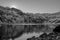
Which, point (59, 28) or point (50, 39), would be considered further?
point (59, 28)

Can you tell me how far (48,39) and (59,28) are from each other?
508 inches

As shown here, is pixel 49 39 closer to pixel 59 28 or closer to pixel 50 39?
pixel 50 39

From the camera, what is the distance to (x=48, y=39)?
46.8 ft

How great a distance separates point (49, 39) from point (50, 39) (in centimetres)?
15

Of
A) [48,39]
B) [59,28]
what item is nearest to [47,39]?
[48,39]

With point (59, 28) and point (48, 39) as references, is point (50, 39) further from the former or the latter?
point (59, 28)

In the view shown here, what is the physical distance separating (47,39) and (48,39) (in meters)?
0.16

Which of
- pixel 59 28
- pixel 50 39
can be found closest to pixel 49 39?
pixel 50 39

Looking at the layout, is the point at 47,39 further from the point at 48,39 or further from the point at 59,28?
the point at 59,28

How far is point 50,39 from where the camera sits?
14.2 meters

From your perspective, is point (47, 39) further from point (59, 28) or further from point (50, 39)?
point (59, 28)

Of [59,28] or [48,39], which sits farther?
[59,28]

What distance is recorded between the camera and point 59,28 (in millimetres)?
25922

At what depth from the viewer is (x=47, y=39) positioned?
14.3 metres
